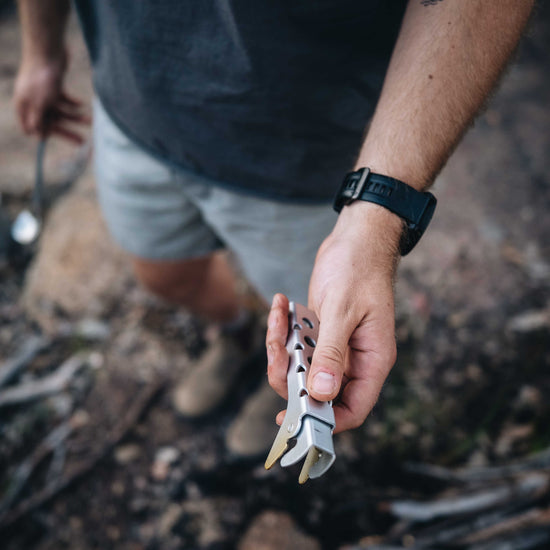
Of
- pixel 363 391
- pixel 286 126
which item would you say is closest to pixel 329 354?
pixel 363 391

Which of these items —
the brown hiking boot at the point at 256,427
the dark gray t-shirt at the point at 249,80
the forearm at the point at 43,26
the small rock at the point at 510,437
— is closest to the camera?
the dark gray t-shirt at the point at 249,80

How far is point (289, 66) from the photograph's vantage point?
3.56 ft

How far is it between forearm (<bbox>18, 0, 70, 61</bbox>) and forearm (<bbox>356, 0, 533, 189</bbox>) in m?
1.47

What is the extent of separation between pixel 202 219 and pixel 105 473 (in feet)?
Answer: 4.89

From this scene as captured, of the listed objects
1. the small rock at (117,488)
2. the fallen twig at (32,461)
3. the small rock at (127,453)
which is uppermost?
the small rock at (127,453)

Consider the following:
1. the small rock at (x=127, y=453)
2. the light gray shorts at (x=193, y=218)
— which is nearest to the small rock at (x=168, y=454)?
the small rock at (x=127, y=453)

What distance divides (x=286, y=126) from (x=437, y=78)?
46 cm

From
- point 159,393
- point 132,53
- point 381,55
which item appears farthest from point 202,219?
point 159,393

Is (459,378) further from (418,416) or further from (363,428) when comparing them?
(363,428)

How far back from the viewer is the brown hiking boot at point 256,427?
2.22 metres

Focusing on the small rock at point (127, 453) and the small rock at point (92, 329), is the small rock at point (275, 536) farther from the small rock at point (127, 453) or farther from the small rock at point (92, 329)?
the small rock at point (92, 329)

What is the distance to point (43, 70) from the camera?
1777 millimetres

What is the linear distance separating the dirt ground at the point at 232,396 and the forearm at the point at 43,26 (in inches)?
55.7

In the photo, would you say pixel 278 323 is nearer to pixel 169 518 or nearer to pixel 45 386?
pixel 169 518
